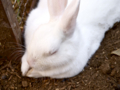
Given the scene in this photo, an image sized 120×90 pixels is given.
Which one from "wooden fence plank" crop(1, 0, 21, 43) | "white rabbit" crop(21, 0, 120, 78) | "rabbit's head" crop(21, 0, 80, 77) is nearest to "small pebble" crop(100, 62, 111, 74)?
"white rabbit" crop(21, 0, 120, 78)

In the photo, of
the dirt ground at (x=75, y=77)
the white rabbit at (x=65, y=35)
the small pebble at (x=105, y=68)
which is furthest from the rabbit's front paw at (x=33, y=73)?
the small pebble at (x=105, y=68)

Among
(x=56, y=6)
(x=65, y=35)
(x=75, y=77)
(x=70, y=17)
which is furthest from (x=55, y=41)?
(x=75, y=77)

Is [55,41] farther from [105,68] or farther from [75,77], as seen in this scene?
[105,68]

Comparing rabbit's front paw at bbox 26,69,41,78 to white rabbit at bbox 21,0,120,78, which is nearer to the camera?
white rabbit at bbox 21,0,120,78

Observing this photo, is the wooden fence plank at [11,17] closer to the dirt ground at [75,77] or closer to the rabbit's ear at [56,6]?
the dirt ground at [75,77]

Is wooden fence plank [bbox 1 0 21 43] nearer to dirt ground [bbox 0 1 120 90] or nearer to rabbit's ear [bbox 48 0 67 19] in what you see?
dirt ground [bbox 0 1 120 90]

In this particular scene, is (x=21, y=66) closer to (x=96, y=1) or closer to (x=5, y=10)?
(x=5, y=10)

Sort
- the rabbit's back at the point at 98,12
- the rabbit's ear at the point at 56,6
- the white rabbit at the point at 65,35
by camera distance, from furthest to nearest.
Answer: the rabbit's back at the point at 98,12 < the rabbit's ear at the point at 56,6 < the white rabbit at the point at 65,35
